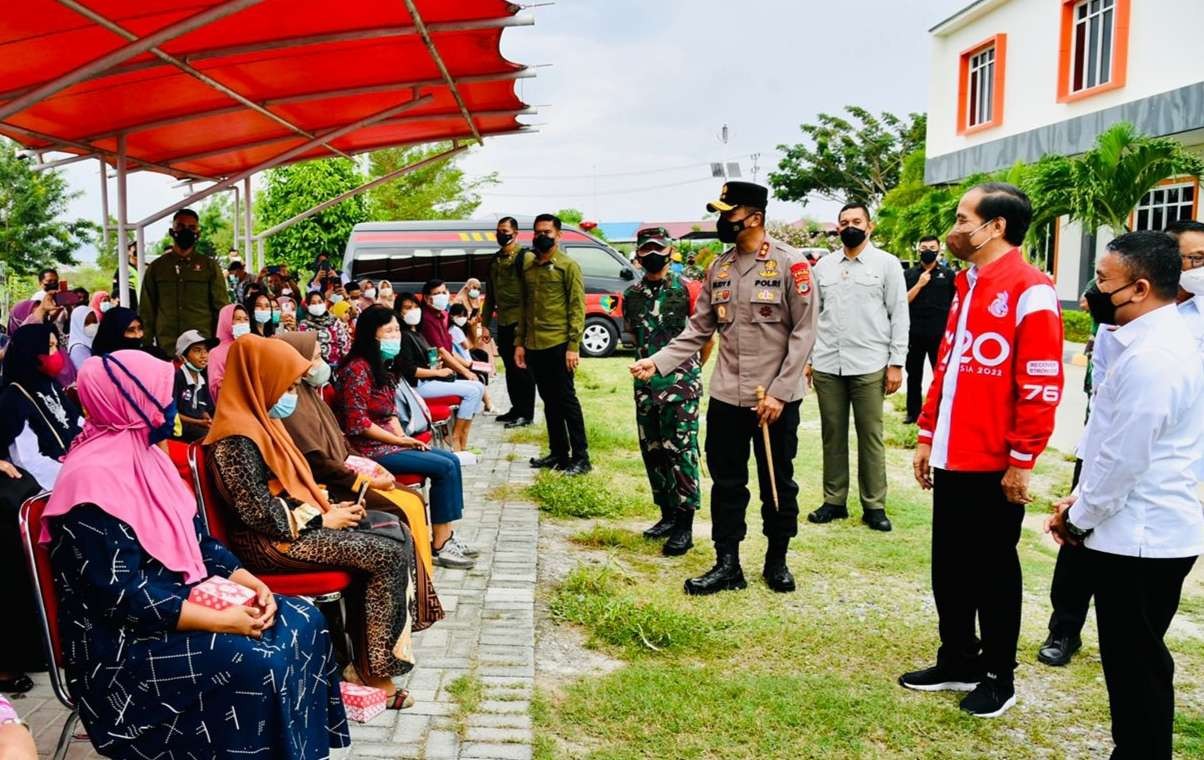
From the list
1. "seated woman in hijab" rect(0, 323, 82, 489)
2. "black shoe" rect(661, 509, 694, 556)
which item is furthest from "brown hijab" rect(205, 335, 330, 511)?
"black shoe" rect(661, 509, 694, 556)

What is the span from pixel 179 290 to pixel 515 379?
2.97m

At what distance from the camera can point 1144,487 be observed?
2.79 m

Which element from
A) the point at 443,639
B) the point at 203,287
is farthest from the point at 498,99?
the point at 443,639

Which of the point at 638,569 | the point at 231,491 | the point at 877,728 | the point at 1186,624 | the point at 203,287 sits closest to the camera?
the point at 231,491

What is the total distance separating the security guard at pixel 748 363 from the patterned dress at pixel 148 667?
2.49 metres

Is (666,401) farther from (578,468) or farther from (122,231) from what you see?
(122,231)

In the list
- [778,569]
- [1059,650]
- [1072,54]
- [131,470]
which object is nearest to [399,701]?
[131,470]

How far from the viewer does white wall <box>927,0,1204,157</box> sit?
1452 cm

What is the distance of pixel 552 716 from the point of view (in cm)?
343

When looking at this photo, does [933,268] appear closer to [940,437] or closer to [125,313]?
[940,437]

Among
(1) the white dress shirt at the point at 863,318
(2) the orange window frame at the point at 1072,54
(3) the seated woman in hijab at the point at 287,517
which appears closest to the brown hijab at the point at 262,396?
(3) the seated woman in hijab at the point at 287,517

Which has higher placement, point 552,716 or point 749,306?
point 749,306

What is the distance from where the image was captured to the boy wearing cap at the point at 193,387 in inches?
201

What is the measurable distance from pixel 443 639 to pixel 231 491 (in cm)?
126
